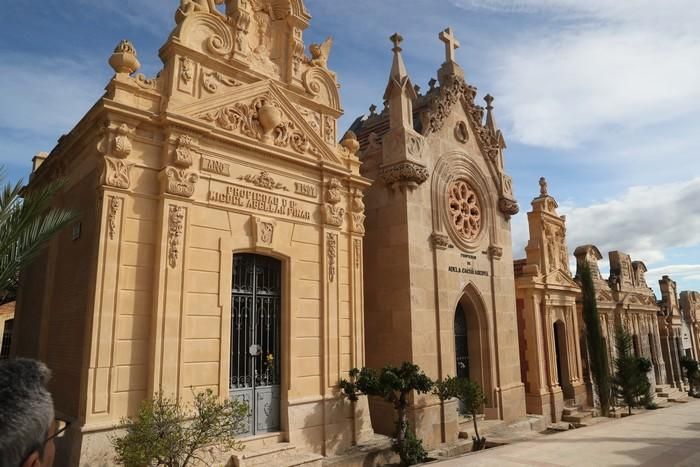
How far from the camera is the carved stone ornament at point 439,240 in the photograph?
12.1 meters

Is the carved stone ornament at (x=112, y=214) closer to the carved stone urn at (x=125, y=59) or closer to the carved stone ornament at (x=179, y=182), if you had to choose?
the carved stone ornament at (x=179, y=182)

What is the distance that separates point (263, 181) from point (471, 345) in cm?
807

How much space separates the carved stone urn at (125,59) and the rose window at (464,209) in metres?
8.42

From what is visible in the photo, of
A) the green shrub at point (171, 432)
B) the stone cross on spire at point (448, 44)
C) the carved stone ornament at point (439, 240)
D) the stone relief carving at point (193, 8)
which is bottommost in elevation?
the green shrub at point (171, 432)

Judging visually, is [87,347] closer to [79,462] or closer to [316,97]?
[79,462]

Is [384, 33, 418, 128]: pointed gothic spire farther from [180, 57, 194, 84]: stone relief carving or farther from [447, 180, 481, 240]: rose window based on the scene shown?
[180, 57, 194, 84]: stone relief carving

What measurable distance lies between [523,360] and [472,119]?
336 inches

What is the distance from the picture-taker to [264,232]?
852cm

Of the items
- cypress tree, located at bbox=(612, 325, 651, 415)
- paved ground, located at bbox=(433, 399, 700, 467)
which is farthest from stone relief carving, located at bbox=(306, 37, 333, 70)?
cypress tree, located at bbox=(612, 325, 651, 415)

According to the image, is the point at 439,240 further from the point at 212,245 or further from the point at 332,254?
the point at 212,245

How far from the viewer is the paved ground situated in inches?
307

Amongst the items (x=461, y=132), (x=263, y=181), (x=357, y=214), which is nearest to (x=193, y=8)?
(x=263, y=181)

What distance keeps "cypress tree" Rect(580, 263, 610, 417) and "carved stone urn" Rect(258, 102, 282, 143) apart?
52.1ft

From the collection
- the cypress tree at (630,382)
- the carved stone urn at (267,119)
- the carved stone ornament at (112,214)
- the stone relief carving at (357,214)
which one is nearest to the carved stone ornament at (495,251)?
the stone relief carving at (357,214)
